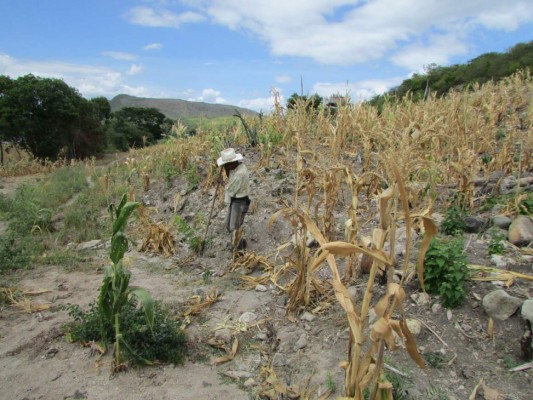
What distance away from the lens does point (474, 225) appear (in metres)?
3.85

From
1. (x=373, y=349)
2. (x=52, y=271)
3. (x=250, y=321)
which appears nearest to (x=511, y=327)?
(x=373, y=349)

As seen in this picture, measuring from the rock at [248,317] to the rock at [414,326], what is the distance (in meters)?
1.35

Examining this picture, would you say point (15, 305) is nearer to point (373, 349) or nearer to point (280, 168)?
point (373, 349)

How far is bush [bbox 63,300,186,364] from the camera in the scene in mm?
2842

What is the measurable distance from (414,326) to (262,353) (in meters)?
1.18

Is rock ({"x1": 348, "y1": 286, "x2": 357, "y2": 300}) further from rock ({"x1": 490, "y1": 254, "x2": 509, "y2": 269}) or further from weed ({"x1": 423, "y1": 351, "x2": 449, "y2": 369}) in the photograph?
rock ({"x1": 490, "y1": 254, "x2": 509, "y2": 269})

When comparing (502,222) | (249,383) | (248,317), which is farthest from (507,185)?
(249,383)

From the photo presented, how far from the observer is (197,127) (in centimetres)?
873

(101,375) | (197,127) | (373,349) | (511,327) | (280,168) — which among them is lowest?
(101,375)

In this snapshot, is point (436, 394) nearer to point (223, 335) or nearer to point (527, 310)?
point (527, 310)

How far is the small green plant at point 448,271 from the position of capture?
2808mm

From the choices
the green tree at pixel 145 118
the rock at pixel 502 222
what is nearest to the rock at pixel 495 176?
the rock at pixel 502 222

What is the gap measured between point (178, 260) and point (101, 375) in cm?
225

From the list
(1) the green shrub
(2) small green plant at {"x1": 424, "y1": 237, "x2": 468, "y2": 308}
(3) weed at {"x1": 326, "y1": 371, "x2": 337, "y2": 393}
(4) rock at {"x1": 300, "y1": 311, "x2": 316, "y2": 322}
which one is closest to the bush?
(4) rock at {"x1": 300, "y1": 311, "x2": 316, "y2": 322}
